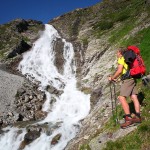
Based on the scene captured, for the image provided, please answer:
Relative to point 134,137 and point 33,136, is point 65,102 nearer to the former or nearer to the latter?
point 33,136

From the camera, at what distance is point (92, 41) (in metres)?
60.8

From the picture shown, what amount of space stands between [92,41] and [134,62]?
158 feet

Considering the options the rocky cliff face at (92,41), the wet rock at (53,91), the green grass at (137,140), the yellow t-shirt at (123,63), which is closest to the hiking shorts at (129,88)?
the yellow t-shirt at (123,63)

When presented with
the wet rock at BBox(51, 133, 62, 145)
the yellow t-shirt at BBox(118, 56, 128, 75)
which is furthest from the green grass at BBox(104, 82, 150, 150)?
the wet rock at BBox(51, 133, 62, 145)

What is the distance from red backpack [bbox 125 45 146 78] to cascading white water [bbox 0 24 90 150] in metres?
13.6

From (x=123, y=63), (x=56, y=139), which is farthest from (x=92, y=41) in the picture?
(x=123, y=63)

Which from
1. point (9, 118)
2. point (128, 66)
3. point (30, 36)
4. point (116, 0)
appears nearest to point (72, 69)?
point (9, 118)

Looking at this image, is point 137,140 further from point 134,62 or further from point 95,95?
point 95,95

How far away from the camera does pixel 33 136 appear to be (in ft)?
92.3

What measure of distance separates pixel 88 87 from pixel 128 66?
26.7 meters

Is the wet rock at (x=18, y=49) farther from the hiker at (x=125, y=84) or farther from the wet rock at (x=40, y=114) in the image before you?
the hiker at (x=125, y=84)

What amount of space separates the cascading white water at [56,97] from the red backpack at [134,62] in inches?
535

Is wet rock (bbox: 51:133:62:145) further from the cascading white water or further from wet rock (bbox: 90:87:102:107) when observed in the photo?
wet rock (bbox: 90:87:102:107)

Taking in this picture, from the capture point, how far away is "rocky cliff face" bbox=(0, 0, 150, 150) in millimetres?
25381
